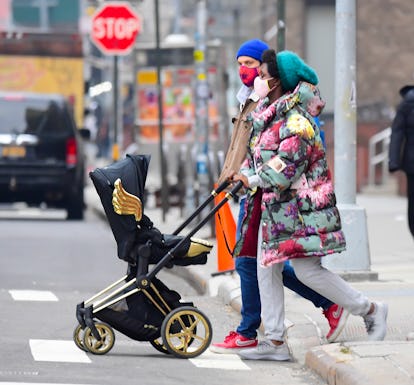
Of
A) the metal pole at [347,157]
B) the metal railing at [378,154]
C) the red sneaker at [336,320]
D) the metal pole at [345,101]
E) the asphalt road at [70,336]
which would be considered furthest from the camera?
the metal railing at [378,154]

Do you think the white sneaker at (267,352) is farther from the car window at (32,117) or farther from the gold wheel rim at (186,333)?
the car window at (32,117)

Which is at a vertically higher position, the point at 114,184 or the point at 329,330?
the point at 114,184

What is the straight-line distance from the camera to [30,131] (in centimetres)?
2325

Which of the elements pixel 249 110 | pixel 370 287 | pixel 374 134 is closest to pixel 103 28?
pixel 374 134

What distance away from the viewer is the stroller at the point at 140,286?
912 centimetres

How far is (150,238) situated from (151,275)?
0.69 feet

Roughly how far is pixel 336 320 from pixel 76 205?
14.9 meters

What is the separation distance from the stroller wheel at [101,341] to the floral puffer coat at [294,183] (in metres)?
0.99

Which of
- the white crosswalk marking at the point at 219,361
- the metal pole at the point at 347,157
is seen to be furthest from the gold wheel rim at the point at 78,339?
the metal pole at the point at 347,157

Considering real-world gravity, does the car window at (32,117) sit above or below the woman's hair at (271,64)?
below

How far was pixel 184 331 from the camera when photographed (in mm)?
9195

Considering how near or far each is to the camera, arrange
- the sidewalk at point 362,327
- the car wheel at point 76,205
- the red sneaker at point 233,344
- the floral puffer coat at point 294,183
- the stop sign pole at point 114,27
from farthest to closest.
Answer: the stop sign pole at point 114,27 < the car wheel at point 76,205 < the red sneaker at point 233,344 < the floral puffer coat at point 294,183 < the sidewalk at point 362,327

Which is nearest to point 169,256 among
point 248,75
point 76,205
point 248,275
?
point 248,275

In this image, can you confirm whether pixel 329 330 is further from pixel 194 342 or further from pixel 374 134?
pixel 374 134
